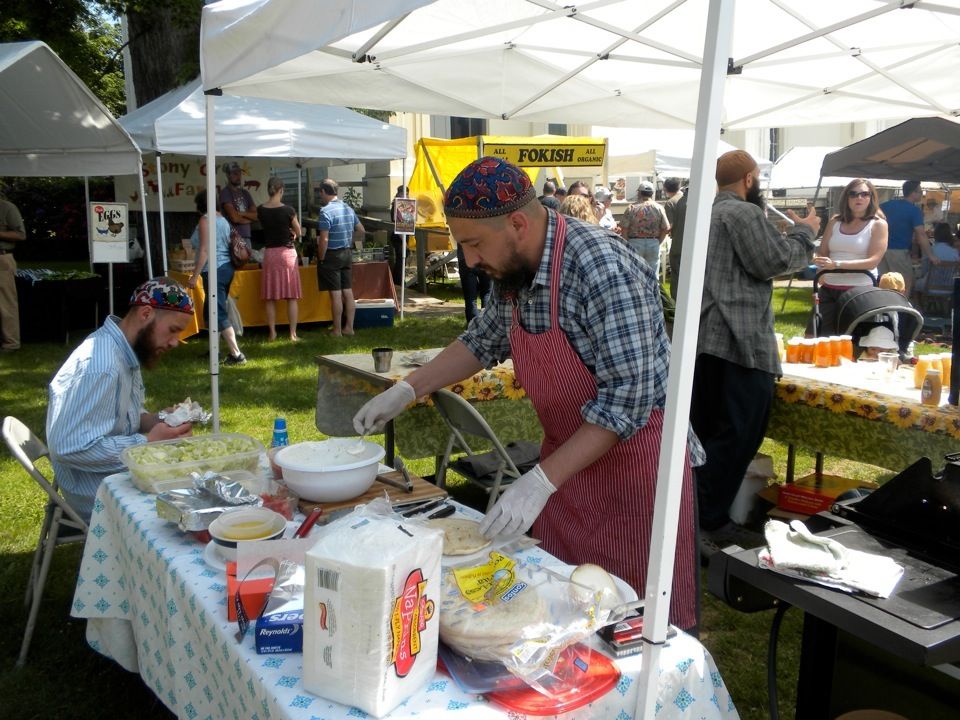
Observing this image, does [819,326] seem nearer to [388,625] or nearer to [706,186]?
[706,186]

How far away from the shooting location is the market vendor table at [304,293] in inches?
364

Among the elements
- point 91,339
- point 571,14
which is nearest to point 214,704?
point 91,339

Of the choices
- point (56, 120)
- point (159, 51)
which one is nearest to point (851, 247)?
point (56, 120)

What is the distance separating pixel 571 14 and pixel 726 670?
9.24 ft

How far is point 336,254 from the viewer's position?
9.21m

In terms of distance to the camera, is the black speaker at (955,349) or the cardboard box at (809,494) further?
the cardboard box at (809,494)

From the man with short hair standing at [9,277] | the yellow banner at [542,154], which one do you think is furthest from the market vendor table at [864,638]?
the yellow banner at [542,154]

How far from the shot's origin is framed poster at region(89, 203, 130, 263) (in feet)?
25.7

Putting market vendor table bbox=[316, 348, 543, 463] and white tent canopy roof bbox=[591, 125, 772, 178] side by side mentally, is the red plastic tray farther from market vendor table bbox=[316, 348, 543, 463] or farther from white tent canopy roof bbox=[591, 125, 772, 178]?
white tent canopy roof bbox=[591, 125, 772, 178]

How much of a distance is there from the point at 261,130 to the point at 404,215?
8.44 ft

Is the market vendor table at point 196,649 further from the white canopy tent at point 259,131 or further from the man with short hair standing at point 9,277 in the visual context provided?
the man with short hair standing at point 9,277

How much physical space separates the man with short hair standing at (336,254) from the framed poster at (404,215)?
111 cm

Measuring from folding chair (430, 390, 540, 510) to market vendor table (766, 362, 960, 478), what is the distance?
4.17 ft

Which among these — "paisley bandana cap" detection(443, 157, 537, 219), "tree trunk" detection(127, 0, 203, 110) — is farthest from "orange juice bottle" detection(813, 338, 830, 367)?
"tree trunk" detection(127, 0, 203, 110)
